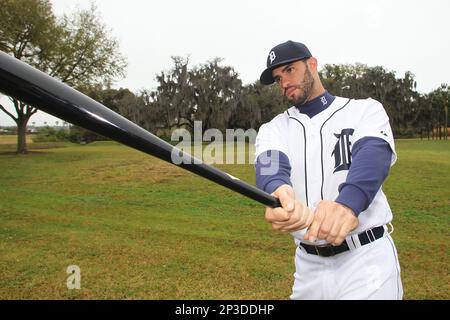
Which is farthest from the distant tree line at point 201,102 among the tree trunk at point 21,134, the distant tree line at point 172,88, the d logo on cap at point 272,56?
the d logo on cap at point 272,56

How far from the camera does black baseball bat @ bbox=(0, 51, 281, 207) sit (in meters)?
0.62

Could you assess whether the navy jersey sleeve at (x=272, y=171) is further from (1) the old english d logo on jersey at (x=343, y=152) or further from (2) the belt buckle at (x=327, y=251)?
(2) the belt buckle at (x=327, y=251)

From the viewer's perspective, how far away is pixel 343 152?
245 cm

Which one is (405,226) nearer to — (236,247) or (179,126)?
(236,247)

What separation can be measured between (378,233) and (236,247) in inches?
198

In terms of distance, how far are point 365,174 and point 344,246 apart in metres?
1.07

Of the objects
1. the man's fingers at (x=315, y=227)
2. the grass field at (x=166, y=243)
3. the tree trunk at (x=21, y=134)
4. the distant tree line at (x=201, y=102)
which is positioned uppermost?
the distant tree line at (x=201, y=102)

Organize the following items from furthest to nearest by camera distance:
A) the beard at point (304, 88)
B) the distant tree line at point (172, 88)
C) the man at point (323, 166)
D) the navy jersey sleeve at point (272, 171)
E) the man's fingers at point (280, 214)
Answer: the distant tree line at point (172, 88)
the beard at point (304, 88)
the man at point (323, 166)
the navy jersey sleeve at point (272, 171)
the man's fingers at point (280, 214)

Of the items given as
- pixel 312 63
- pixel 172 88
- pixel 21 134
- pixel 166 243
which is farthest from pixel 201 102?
pixel 312 63

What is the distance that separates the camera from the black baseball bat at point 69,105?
62 cm

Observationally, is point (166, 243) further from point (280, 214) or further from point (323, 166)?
point (280, 214)

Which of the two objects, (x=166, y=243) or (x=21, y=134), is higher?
(x=21, y=134)
